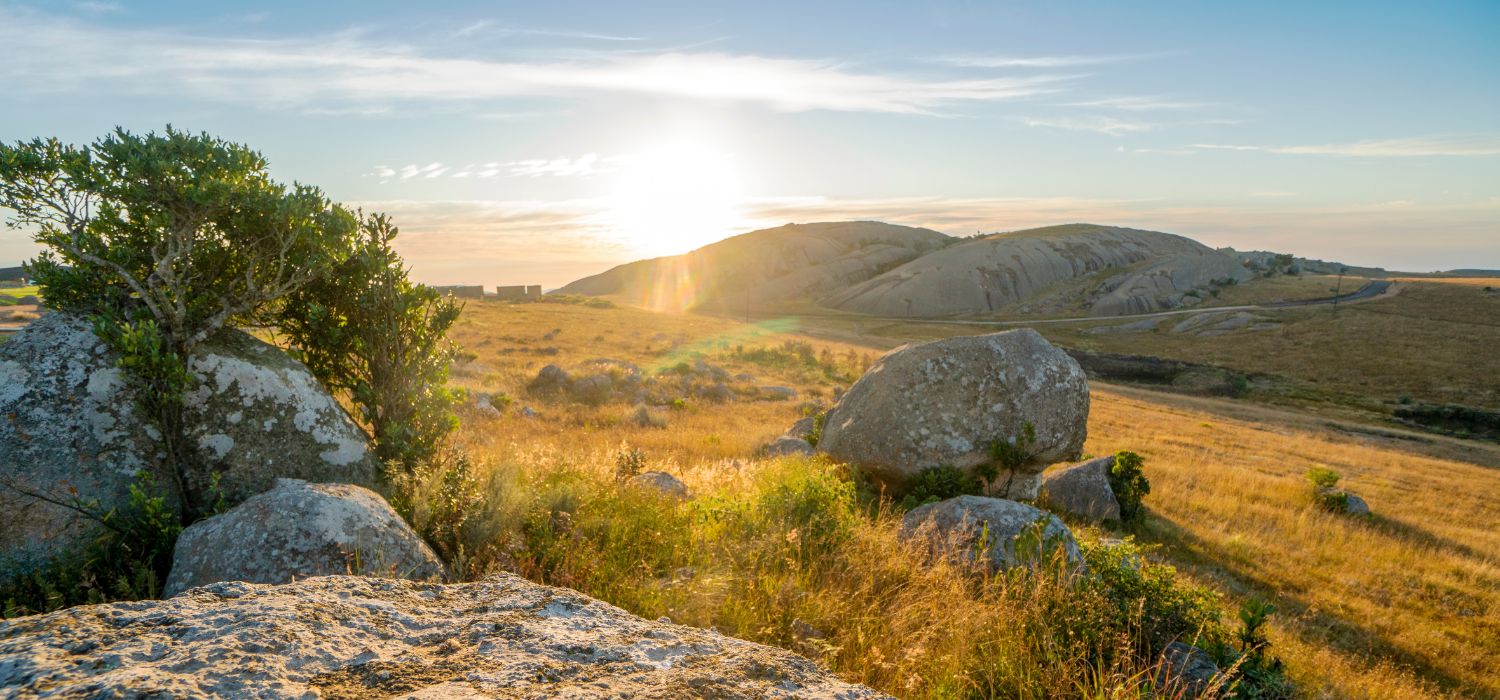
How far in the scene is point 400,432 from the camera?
738cm

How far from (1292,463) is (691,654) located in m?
30.9

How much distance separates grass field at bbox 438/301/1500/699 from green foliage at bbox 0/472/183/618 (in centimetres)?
191

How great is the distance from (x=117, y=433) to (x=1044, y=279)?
433ft

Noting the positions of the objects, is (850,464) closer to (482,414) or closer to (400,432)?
(400,432)

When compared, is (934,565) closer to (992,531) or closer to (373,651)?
(992,531)

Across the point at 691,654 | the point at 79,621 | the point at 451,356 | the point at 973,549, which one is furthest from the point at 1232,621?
the point at 79,621

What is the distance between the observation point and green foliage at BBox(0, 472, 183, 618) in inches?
184

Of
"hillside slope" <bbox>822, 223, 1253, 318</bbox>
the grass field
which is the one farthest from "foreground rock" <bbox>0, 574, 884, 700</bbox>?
"hillside slope" <bbox>822, 223, 1253, 318</bbox>

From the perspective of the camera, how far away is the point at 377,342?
7609 mm

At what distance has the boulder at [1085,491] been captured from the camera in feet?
45.0

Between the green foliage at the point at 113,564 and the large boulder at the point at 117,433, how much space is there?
0.33 ft

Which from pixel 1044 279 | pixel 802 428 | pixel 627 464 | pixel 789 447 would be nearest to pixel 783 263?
pixel 1044 279

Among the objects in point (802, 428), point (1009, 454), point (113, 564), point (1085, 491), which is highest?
point (113, 564)

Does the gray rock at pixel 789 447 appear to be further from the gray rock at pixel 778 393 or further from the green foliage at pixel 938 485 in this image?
the gray rock at pixel 778 393
